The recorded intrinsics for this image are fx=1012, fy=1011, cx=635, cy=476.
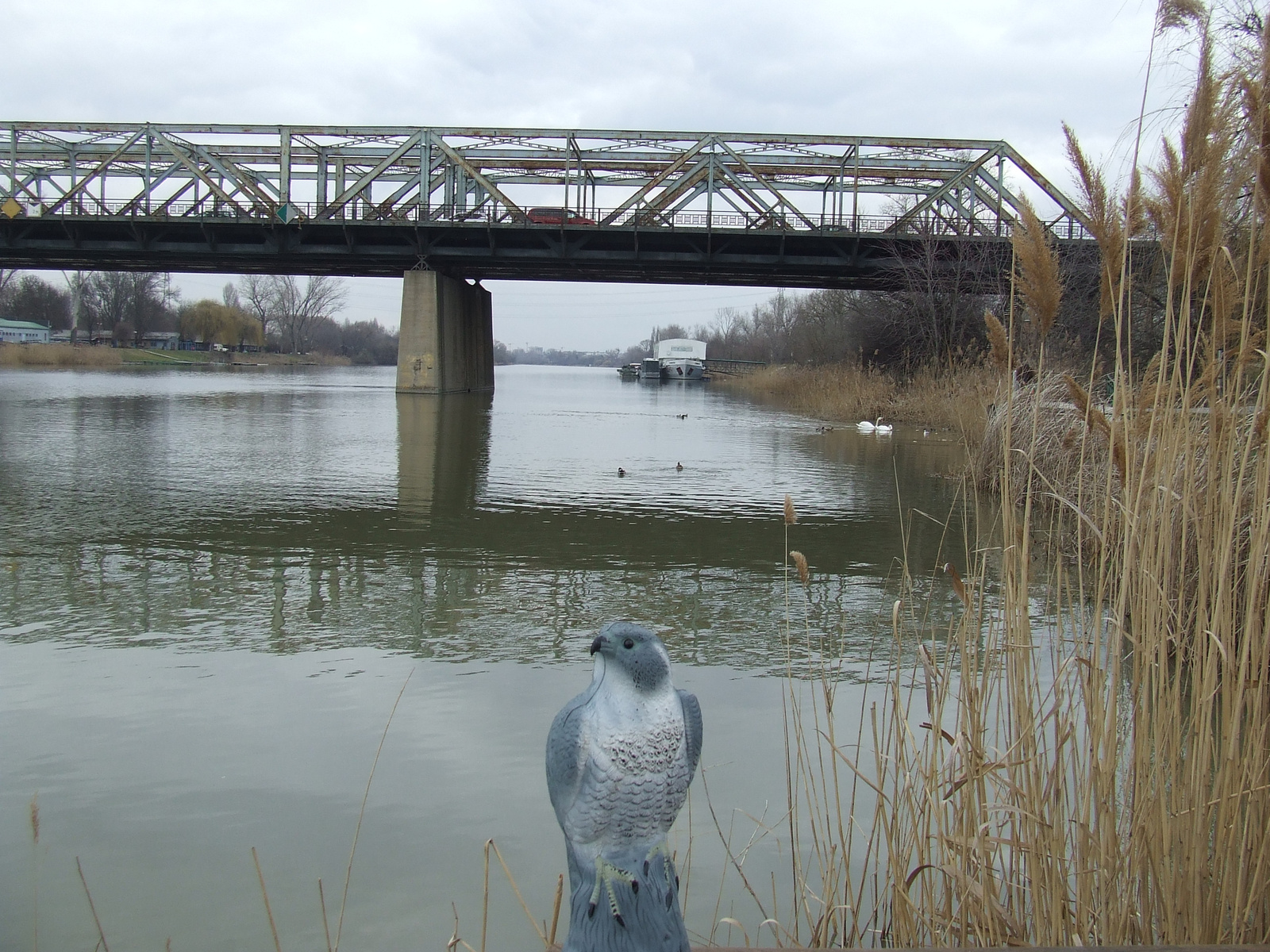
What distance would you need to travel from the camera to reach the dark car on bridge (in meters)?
31.1

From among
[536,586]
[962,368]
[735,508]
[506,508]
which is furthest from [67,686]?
[962,368]

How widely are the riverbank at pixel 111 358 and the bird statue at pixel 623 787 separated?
59.3 meters

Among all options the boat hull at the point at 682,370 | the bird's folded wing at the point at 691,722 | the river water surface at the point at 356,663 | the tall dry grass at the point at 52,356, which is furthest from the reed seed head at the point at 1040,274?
the boat hull at the point at 682,370

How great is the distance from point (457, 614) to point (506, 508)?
3.79 meters

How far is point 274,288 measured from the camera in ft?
372

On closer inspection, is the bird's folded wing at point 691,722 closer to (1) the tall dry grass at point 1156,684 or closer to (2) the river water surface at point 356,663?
(1) the tall dry grass at point 1156,684

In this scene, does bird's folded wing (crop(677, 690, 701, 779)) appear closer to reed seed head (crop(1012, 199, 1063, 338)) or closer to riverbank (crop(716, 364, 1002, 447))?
reed seed head (crop(1012, 199, 1063, 338))

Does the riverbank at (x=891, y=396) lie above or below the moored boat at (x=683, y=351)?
below

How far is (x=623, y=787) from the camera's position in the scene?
3.95ft

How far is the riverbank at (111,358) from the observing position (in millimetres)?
56406

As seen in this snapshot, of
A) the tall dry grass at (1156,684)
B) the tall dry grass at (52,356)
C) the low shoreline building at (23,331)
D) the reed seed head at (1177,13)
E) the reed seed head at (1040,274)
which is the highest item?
the low shoreline building at (23,331)

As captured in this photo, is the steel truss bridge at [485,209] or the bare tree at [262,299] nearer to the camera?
the steel truss bridge at [485,209]

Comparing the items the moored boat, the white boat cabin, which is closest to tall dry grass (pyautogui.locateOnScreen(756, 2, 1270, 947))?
the moored boat

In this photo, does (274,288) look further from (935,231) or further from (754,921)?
(754,921)
